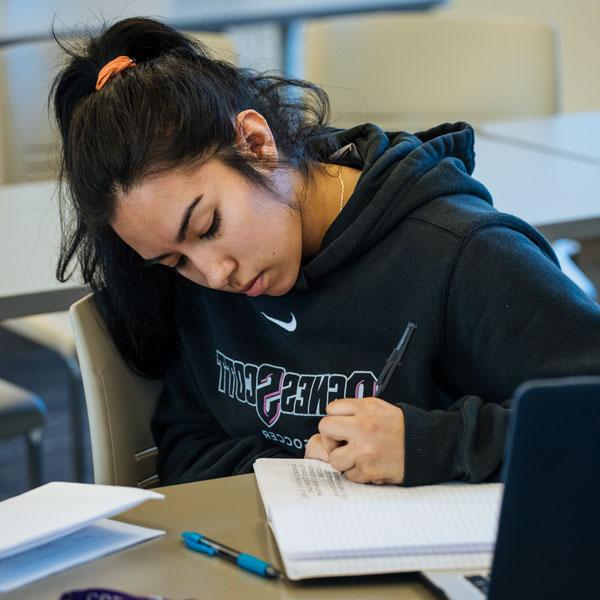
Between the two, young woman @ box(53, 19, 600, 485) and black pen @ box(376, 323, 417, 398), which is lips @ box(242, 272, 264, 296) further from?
black pen @ box(376, 323, 417, 398)

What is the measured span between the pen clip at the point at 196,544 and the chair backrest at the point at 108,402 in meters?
0.42

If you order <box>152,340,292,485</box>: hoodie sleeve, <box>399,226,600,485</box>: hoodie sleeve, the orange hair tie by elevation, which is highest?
the orange hair tie

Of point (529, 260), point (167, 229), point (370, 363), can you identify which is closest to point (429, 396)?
point (370, 363)

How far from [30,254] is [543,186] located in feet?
3.01

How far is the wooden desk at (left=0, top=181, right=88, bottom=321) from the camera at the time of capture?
1.79 m

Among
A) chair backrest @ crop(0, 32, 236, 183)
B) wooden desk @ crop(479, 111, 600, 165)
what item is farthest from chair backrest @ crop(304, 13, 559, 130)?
chair backrest @ crop(0, 32, 236, 183)

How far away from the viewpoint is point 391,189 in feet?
4.40

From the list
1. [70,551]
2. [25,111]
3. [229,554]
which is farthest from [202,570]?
[25,111]

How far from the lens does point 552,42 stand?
116 inches

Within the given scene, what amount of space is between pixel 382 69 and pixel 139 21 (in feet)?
5.30

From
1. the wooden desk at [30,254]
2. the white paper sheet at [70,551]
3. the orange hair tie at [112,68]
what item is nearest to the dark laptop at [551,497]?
the white paper sheet at [70,551]

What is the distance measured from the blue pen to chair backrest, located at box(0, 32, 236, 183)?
188 cm

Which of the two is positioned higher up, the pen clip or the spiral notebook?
the spiral notebook

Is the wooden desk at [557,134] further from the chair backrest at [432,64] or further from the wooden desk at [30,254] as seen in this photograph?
the wooden desk at [30,254]
